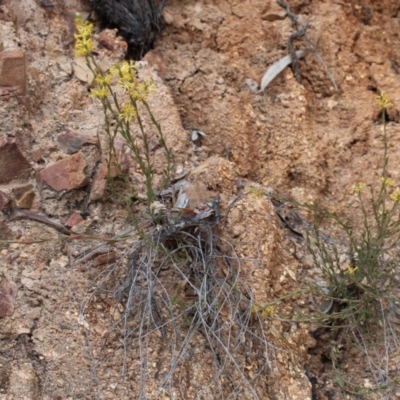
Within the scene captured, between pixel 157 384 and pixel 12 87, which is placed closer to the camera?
pixel 157 384

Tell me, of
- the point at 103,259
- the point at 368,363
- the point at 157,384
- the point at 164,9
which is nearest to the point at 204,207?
the point at 103,259

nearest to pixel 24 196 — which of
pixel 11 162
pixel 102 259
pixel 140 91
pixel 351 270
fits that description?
pixel 11 162

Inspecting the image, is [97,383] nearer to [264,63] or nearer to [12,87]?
[12,87]

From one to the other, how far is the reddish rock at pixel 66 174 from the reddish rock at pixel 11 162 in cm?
8

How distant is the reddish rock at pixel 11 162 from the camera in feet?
8.20

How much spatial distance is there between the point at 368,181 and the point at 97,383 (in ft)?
5.42

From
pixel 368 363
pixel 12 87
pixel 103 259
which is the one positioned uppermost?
pixel 12 87

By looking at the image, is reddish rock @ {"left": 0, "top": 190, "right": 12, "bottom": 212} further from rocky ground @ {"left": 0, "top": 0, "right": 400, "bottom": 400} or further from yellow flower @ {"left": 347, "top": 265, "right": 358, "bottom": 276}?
yellow flower @ {"left": 347, "top": 265, "right": 358, "bottom": 276}

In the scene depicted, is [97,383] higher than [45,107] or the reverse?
the reverse

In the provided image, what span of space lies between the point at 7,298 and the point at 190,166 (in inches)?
39.2

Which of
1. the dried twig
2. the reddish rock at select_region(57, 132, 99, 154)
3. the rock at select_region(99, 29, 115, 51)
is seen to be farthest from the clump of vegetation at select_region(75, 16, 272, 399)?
the dried twig

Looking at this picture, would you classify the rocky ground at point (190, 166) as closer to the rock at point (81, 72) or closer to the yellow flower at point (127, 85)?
the rock at point (81, 72)

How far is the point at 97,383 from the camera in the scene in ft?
6.98

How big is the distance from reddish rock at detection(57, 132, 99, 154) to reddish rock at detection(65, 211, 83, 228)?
30 centimetres
